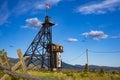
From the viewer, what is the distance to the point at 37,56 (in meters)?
64.6

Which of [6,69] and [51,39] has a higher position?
[51,39]

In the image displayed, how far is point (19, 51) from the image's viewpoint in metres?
13.3

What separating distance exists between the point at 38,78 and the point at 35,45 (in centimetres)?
5471

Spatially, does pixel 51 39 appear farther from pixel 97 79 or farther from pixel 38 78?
pixel 38 78

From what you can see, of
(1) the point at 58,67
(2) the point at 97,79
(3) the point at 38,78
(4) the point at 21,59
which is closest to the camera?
(3) the point at 38,78

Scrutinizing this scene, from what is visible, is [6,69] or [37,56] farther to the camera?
[37,56]

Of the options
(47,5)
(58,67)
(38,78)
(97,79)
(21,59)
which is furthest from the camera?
(47,5)

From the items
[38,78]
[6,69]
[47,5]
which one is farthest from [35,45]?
[38,78]

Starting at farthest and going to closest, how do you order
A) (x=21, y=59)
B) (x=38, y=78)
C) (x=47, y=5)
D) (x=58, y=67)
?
(x=47, y=5) < (x=58, y=67) < (x=21, y=59) < (x=38, y=78)

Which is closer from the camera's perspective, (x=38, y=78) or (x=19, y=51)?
(x=38, y=78)

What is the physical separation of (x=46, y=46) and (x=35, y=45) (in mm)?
2876

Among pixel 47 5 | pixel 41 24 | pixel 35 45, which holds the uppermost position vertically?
pixel 47 5

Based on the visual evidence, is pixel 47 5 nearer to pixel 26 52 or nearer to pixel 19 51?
pixel 26 52

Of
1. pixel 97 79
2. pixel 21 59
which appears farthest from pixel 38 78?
pixel 97 79
